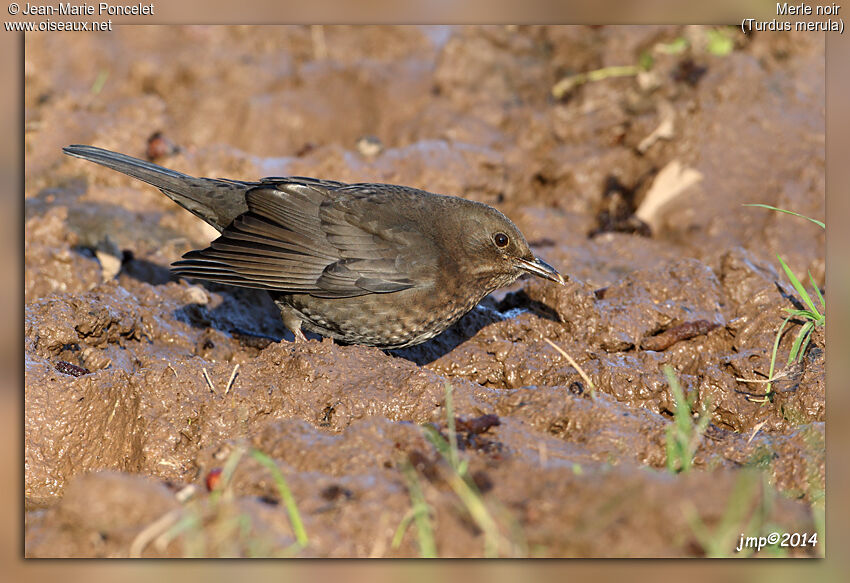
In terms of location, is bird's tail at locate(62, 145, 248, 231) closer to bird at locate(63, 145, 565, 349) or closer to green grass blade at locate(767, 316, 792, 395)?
bird at locate(63, 145, 565, 349)

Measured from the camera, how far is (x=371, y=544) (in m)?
2.84

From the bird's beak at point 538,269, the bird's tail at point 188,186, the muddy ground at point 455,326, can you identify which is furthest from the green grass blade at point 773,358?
the bird's tail at point 188,186

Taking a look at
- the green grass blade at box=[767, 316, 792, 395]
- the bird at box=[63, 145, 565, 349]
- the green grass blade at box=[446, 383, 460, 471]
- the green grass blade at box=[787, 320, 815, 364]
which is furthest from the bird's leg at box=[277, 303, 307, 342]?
the green grass blade at box=[787, 320, 815, 364]

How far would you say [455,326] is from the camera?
5.45m

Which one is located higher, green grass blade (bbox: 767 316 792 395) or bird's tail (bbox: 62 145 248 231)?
bird's tail (bbox: 62 145 248 231)

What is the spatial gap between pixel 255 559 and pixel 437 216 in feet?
9.14

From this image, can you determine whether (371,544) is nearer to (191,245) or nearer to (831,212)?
(831,212)

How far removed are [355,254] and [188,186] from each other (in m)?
1.23

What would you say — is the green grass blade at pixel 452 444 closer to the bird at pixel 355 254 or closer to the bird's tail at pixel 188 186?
the bird at pixel 355 254

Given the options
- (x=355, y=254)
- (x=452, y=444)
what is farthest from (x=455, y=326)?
(x=452, y=444)

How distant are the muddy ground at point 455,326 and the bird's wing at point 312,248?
51 cm

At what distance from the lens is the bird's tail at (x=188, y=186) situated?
17.0ft

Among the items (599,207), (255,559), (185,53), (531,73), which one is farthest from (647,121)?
(255,559)

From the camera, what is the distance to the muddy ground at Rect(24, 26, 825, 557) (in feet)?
9.36
